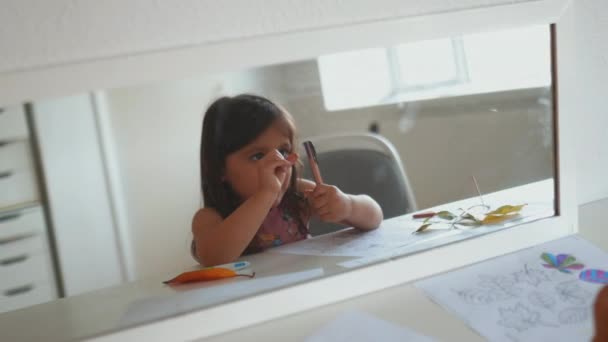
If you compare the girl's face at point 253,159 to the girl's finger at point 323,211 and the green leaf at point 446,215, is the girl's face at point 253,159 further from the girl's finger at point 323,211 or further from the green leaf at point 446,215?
the green leaf at point 446,215

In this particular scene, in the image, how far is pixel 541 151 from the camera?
75 cm

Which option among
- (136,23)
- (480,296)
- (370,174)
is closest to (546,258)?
(480,296)

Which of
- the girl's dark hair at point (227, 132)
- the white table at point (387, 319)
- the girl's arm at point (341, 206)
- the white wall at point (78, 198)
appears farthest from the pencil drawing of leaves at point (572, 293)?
the white wall at point (78, 198)

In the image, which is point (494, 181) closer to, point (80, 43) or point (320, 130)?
point (320, 130)

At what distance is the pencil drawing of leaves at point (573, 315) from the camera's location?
1.71ft

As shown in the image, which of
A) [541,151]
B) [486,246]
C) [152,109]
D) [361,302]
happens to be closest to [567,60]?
[541,151]

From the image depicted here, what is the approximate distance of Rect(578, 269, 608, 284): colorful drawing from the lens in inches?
23.1

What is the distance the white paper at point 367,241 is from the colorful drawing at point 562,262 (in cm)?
11

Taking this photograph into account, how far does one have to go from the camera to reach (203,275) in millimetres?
638

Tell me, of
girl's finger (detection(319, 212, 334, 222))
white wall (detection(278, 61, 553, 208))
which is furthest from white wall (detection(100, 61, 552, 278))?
girl's finger (detection(319, 212, 334, 222))

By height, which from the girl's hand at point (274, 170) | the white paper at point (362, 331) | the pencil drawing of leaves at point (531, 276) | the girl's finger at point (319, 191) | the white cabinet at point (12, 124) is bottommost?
the white paper at point (362, 331)

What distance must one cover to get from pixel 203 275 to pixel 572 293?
385 millimetres

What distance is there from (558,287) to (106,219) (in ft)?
1.66

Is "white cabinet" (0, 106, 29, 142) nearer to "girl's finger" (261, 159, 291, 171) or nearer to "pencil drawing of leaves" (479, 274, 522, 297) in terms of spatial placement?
"girl's finger" (261, 159, 291, 171)
